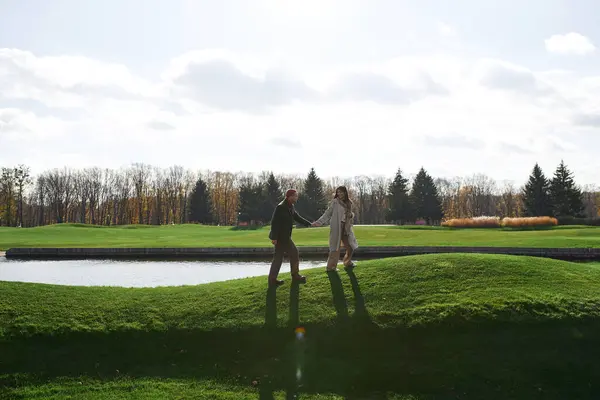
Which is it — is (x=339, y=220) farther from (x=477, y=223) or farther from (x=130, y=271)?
(x=477, y=223)

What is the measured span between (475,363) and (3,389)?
25.6ft

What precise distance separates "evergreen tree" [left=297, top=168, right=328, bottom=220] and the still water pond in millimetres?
40327

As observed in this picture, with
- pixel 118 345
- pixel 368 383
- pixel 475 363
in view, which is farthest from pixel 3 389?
pixel 475 363

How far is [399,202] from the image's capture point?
76.2 meters

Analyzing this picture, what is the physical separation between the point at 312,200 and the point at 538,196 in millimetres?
33196

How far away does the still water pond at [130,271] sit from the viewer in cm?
2264

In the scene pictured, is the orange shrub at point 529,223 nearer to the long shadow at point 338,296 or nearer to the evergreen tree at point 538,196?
the evergreen tree at point 538,196

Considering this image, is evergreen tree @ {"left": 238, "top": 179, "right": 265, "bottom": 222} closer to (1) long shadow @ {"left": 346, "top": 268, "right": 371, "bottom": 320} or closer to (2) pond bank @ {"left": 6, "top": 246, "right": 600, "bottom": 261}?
(2) pond bank @ {"left": 6, "top": 246, "right": 600, "bottom": 261}

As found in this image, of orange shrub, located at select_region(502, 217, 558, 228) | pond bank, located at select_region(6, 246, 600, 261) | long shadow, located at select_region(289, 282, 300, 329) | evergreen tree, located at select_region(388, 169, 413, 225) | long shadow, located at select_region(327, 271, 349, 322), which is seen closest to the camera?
long shadow, located at select_region(289, 282, 300, 329)

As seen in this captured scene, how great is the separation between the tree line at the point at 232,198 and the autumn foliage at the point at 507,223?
870cm

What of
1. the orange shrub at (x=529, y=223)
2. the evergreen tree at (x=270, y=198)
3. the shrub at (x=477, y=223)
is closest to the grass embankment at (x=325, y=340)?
the orange shrub at (x=529, y=223)

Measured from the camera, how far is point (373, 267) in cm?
1198

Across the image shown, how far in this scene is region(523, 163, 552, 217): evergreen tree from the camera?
66312mm

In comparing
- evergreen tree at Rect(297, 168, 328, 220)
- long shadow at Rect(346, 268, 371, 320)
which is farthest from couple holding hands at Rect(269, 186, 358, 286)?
evergreen tree at Rect(297, 168, 328, 220)
